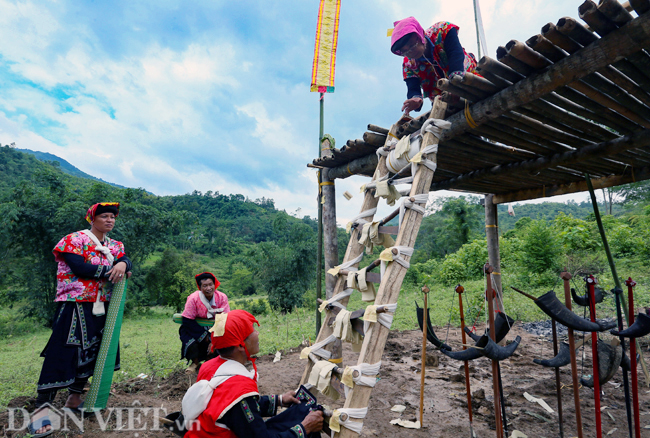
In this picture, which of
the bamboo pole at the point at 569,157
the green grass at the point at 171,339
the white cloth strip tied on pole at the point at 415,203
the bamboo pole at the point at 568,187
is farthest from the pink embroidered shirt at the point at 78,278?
the bamboo pole at the point at 568,187

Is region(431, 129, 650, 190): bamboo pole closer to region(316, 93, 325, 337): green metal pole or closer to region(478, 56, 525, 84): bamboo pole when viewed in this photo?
region(478, 56, 525, 84): bamboo pole

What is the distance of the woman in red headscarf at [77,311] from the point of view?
2.79 metres

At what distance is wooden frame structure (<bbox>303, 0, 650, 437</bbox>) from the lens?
184cm

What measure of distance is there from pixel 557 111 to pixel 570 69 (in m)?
0.66

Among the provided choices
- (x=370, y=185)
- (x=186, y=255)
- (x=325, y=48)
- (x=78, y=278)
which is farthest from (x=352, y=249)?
(x=186, y=255)

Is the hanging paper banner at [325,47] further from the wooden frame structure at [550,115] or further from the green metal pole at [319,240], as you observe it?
the wooden frame structure at [550,115]

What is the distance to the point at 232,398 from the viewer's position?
170 cm

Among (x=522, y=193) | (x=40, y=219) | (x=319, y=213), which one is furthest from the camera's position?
(x=40, y=219)

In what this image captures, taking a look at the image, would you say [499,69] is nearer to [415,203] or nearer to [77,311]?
[415,203]

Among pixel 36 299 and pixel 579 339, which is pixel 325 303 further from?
pixel 36 299

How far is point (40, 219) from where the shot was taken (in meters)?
13.0

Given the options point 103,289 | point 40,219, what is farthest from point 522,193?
point 40,219

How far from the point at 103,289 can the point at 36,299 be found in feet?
46.8

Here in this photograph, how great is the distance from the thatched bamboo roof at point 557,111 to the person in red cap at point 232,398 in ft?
6.89
